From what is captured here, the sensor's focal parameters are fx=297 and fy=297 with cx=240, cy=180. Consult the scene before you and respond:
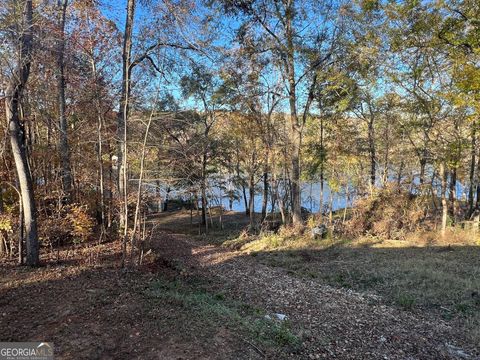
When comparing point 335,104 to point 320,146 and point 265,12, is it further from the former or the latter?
point 265,12

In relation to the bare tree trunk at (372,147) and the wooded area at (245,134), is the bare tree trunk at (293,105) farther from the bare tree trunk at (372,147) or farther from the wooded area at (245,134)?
the bare tree trunk at (372,147)

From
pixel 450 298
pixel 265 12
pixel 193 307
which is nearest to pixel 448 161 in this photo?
pixel 450 298

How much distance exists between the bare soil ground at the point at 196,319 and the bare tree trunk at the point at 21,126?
60 cm

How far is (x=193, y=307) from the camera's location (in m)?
3.95

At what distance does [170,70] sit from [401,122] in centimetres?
1094

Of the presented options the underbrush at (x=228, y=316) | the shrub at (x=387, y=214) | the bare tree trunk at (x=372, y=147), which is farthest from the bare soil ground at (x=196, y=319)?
the bare tree trunk at (x=372, y=147)

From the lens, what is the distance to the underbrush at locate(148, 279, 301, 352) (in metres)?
3.33

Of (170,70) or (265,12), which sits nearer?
(170,70)

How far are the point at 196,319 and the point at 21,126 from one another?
13.9 ft

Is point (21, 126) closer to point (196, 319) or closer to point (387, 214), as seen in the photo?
point (196, 319)

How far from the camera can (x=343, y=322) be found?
4.24m

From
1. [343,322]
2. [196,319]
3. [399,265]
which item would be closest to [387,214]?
[399,265]

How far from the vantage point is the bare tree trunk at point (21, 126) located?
4598mm

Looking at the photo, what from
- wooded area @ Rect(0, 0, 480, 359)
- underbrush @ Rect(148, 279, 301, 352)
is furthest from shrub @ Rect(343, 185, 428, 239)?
underbrush @ Rect(148, 279, 301, 352)
